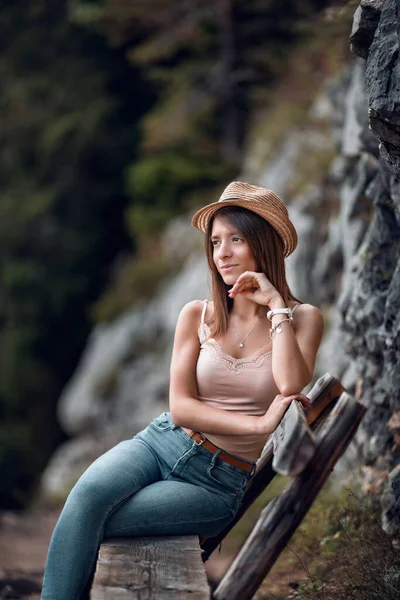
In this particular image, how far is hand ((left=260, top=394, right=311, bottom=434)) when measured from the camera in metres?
2.61

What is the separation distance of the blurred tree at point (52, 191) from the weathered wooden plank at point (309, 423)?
423 inches

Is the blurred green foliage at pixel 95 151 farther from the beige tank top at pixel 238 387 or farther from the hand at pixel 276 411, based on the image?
the hand at pixel 276 411

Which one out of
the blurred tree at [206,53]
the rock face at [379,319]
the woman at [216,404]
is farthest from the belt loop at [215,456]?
the blurred tree at [206,53]

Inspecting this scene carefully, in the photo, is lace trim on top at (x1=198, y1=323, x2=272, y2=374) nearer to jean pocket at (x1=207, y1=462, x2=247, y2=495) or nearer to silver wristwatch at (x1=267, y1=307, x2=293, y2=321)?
silver wristwatch at (x1=267, y1=307, x2=293, y2=321)

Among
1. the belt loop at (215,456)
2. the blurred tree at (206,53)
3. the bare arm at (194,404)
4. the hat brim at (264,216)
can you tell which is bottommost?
the belt loop at (215,456)

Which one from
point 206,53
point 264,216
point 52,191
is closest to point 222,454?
point 264,216

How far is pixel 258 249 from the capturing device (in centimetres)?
303

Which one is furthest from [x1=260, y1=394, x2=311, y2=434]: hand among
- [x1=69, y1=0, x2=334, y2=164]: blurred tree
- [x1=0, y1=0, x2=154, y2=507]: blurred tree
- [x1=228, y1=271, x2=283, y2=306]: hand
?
[x1=0, y1=0, x2=154, y2=507]: blurred tree

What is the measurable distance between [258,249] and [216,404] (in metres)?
0.64

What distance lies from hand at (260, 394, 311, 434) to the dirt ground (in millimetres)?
1275

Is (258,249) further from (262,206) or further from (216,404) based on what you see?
(216,404)

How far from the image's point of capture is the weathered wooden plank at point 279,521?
7.59 feet

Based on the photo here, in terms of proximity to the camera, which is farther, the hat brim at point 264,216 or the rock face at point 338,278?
the rock face at point 338,278

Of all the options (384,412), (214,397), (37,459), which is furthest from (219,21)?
(214,397)
